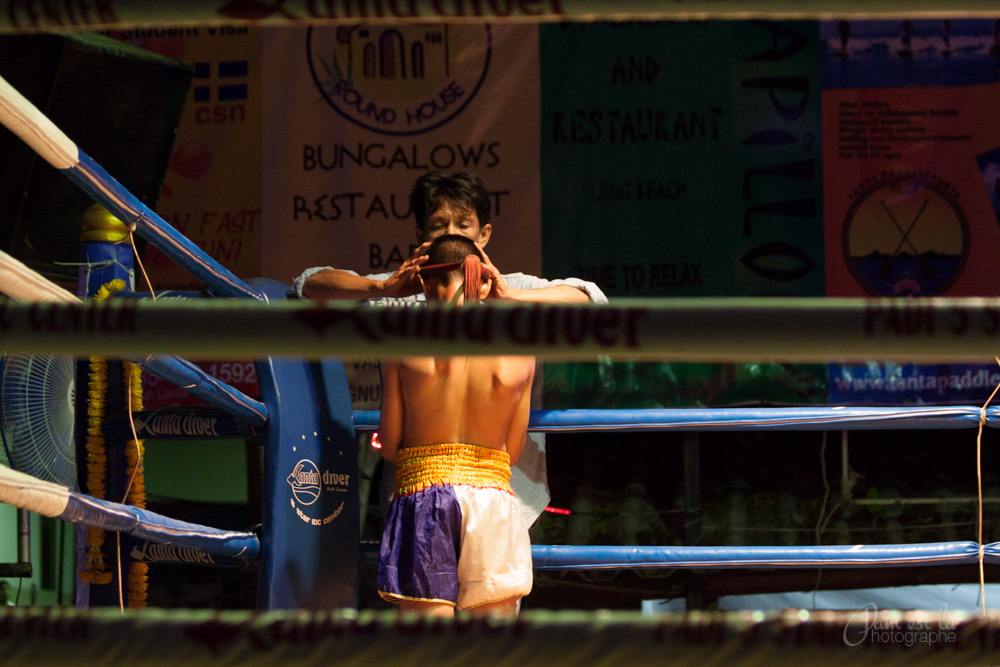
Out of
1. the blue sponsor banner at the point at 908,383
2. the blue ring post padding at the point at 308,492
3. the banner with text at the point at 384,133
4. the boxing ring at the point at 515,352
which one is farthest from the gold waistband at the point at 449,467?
the blue sponsor banner at the point at 908,383

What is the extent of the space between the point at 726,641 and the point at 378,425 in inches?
60.4

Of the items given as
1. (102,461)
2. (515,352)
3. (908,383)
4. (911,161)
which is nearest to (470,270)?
(102,461)

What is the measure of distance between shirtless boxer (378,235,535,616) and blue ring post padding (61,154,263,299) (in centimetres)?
36

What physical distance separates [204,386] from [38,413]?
369mm

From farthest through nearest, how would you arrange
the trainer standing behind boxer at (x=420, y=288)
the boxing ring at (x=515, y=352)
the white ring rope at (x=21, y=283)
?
the trainer standing behind boxer at (x=420, y=288), the white ring rope at (x=21, y=283), the boxing ring at (x=515, y=352)

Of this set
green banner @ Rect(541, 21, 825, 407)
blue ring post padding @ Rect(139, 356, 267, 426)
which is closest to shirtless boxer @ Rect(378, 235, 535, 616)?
blue ring post padding @ Rect(139, 356, 267, 426)

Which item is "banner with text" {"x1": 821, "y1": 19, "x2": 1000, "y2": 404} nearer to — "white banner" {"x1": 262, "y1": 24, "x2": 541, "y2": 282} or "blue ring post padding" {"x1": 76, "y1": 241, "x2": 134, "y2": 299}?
"white banner" {"x1": 262, "y1": 24, "x2": 541, "y2": 282}

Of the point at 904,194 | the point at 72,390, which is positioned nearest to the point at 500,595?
the point at 72,390

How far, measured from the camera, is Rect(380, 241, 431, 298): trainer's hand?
1726mm

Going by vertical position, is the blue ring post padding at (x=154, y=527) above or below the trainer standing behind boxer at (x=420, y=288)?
below

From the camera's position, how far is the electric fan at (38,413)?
1.58 m

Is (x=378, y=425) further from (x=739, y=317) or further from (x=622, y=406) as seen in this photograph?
(x=739, y=317)

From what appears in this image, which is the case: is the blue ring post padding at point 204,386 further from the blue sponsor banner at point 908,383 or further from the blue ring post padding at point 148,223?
the blue sponsor banner at point 908,383

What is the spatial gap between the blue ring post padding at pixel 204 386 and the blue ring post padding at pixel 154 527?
21cm
